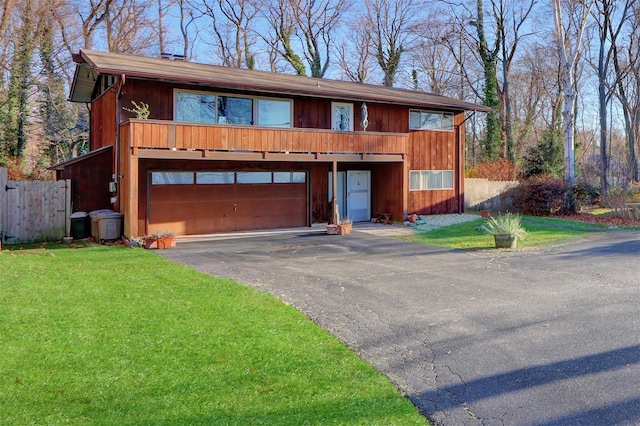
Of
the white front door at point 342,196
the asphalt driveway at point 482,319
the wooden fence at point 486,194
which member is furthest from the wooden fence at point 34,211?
the wooden fence at point 486,194

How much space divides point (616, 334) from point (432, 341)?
214cm

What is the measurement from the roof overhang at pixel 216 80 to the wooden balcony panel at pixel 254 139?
60.8 inches

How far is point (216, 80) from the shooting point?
48.3 feet

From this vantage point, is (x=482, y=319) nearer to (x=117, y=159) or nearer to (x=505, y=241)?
(x=505, y=241)

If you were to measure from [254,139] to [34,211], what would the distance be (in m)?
6.45

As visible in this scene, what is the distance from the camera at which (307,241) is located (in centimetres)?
1419

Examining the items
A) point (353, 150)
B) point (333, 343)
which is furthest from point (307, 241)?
point (333, 343)

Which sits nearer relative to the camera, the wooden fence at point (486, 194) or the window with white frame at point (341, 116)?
the window with white frame at point (341, 116)

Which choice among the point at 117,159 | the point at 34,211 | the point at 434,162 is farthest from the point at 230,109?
the point at 434,162

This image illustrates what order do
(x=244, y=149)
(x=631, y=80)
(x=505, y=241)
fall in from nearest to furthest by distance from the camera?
1. (x=505, y=241)
2. (x=244, y=149)
3. (x=631, y=80)

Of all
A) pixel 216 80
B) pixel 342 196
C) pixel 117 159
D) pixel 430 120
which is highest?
pixel 216 80

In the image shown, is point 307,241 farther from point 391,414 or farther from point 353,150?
point 391,414

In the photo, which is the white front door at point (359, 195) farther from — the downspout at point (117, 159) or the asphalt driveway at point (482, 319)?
the downspout at point (117, 159)

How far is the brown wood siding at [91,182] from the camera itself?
14.9 m
